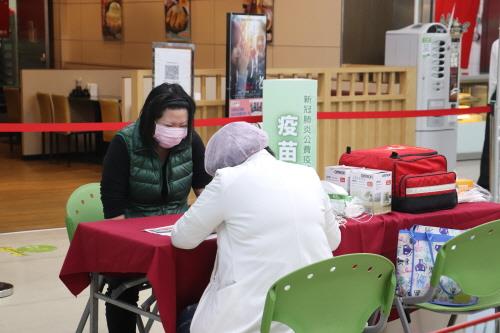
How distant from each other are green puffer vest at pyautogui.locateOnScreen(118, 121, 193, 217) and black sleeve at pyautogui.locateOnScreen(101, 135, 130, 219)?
2 cm

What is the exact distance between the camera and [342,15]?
993 cm

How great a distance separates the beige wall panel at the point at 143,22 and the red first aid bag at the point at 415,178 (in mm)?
Result: 9126

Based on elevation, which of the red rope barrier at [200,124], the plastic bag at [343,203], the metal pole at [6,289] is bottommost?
the metal pole at [6,289]

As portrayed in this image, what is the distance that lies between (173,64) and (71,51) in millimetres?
8506

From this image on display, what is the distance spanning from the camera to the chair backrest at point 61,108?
35.5ft

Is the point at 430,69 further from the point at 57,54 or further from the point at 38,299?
the point at 57,54

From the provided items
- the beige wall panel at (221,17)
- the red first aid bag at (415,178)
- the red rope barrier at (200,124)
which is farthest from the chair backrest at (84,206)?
the beige wall panel at (221,17)

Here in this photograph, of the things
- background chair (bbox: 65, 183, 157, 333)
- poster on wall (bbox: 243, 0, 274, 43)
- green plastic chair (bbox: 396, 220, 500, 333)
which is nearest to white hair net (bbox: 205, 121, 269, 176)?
green plastic chair (bbox: 396, 220, 500, 333)

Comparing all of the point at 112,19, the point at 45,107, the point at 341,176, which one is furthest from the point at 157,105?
the point at 112,19

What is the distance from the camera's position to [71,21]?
15.0 meters

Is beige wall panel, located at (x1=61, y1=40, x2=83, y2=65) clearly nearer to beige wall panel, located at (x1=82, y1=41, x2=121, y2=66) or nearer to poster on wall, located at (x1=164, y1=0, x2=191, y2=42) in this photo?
beige wall panel, located at (x1=82, y1=41, x2=121, y2=66)

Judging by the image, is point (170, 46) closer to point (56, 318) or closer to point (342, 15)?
point (56, 318)

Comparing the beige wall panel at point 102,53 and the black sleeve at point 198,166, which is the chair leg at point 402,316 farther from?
the beige wall panel at point 102,53

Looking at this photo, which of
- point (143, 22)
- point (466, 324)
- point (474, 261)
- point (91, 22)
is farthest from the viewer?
point (91, 22)
